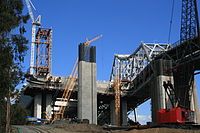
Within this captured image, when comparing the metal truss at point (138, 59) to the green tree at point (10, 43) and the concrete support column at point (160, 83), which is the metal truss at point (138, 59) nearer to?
the concrete support column at point (160, 83)

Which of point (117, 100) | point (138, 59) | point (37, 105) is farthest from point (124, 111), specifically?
point (37, 105)

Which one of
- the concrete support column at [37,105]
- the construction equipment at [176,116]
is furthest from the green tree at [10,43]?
the concrete support column at [37,105]

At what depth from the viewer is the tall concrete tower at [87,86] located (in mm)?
131000

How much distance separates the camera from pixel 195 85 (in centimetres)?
13850

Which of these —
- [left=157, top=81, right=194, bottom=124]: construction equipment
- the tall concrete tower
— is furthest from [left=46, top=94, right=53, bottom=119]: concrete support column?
[left=157, top=81, right=194, bottom=124]: construction equipment

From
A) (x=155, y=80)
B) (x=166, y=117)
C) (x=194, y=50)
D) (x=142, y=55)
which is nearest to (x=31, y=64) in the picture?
(x=142, y=55)

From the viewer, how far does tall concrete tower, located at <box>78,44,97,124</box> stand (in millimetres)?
131000

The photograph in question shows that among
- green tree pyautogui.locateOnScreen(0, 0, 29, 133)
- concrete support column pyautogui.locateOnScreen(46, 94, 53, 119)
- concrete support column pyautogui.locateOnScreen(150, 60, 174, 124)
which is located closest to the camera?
green tree pyautogui.locateOnScreen(0, 0, 29, 133)

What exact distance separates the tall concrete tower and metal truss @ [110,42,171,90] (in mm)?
34388

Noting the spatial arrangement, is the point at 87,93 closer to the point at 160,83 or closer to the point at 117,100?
the point at 160,83

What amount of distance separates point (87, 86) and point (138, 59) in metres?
55.2

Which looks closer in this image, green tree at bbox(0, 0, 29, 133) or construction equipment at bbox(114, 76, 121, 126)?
green tree at bbox(0, 0, 29, 133)

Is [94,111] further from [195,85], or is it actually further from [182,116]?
[182,116]

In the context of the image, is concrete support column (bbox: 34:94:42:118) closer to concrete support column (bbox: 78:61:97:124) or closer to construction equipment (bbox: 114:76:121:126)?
concrete support column (bbox: 78:61:97:124)
